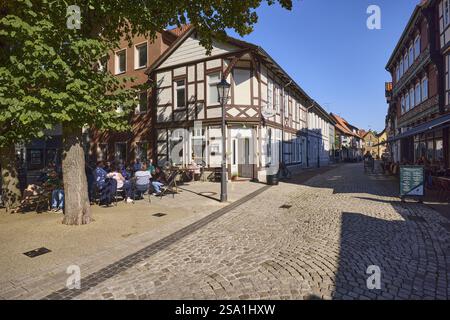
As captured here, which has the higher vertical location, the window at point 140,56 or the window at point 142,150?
the window at point 140,56

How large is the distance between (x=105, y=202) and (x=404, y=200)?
31.7 ft

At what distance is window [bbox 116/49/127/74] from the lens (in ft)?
66.1

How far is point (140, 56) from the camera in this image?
19.4 metres

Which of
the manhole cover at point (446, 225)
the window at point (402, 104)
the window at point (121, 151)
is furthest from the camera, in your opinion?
the window at point (402, 104)

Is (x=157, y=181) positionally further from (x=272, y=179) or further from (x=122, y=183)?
(x=272, y=179)

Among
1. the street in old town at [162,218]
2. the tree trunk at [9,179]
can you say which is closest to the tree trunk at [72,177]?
the street in old town at [162,218]

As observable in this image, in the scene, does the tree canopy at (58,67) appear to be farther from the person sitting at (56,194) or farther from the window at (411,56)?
the window at (411,56)

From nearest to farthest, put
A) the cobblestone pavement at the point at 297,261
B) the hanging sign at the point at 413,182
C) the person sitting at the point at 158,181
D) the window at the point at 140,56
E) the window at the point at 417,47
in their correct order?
the cobblestone pavement at the point at 297,261
the hanging sign at the point at 413,182
the person sitting at the point at 158,181
the window at the point at 417,47
the window at the point at 140,56

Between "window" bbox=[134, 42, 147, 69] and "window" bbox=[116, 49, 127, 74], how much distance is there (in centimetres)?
132

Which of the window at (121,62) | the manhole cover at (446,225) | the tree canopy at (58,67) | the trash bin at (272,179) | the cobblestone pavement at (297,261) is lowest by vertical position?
the cobblestone pavement at (297,261)

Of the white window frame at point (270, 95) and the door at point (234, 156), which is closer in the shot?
the door at point (234, 156)

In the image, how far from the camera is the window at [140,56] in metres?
19.2

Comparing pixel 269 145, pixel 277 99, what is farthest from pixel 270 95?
pixel 269 145

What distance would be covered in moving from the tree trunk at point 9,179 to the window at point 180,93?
9664 mm
